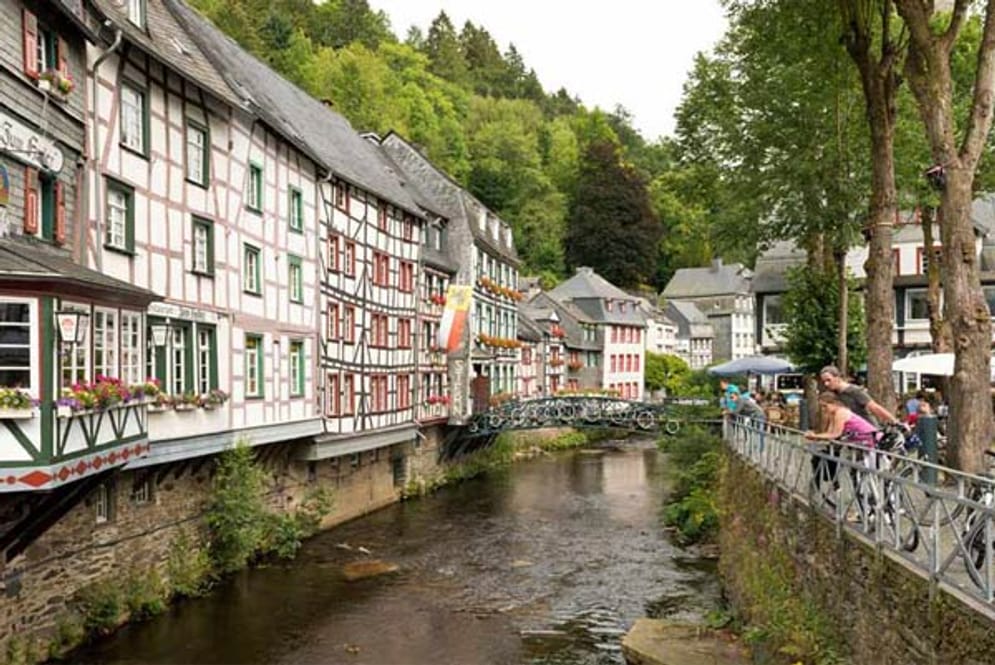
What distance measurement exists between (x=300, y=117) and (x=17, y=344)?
1778 centimetres

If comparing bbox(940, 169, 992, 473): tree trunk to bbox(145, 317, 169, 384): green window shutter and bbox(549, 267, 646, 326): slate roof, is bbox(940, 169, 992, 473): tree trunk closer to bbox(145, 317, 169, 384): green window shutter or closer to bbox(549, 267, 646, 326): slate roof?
bbox(145, 317, 169, 384): green window shutter

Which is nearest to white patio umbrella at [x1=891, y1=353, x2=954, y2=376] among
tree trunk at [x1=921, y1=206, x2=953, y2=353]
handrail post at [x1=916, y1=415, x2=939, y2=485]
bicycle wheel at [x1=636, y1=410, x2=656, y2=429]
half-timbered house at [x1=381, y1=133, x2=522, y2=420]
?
handrail post at [x1=916, y1=415, x2=939, y2=485]

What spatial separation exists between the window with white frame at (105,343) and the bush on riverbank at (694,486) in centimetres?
1527

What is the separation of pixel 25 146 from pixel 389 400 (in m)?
18.3

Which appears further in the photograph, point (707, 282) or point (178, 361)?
Result: point (707, 282)

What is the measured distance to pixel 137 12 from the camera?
17.6m

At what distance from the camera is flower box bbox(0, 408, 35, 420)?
11.7m

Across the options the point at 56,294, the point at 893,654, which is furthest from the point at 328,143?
the point at 893,654

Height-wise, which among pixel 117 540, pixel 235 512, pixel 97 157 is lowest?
pixel 235 512

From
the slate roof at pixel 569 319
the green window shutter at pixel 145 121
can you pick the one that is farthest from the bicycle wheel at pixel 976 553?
the slate roof at pixel 569 319

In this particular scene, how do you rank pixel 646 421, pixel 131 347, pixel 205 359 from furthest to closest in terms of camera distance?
pixel 646 421, pixel 205 359, pixel 131 347

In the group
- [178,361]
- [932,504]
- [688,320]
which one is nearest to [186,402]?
[178,361]

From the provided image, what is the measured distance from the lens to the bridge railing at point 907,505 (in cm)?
746

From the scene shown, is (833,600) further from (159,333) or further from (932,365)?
(159,333)
